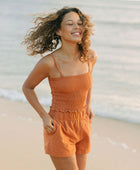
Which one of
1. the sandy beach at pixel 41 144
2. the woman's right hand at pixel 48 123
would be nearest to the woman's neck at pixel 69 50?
the woman's right hand at pixel 48 123

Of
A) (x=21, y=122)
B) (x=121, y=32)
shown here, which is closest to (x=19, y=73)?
(x=21, y=122)

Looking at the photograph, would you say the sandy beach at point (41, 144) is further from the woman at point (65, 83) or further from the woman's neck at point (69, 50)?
the woman's neck at point (69, 50)

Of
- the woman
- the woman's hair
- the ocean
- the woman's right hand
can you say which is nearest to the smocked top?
the woman

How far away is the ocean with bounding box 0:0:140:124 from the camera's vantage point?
702cm

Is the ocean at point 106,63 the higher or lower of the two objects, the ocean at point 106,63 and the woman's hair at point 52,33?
the lower

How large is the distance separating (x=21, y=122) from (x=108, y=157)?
1797mm

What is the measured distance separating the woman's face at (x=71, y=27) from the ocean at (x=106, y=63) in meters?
0.32

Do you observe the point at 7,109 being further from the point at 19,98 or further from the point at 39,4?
the point at 39,4

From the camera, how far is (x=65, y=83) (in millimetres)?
2756

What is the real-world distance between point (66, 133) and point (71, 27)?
37.3 inches

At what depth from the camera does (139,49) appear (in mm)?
12844

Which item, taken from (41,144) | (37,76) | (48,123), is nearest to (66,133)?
(48,123)

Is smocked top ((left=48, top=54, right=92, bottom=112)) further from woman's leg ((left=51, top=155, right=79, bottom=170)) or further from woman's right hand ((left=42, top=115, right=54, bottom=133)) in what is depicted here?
woman's leg ((left=51, top=155, right=79, bottom=170))

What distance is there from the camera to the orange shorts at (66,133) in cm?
278
